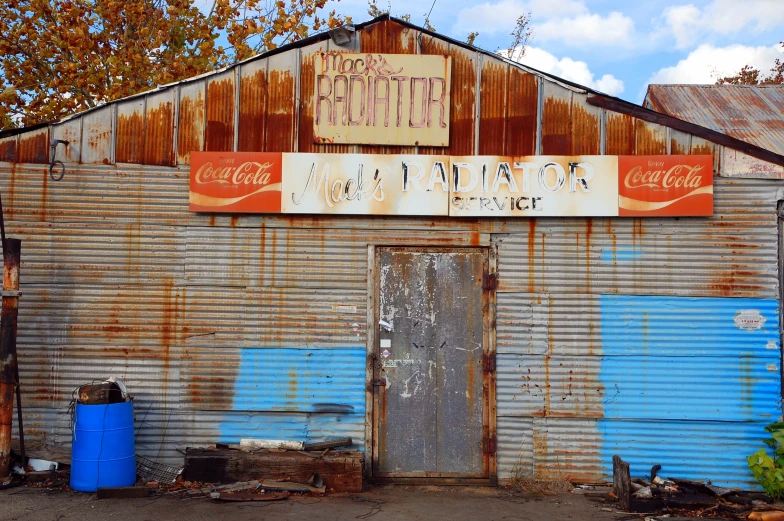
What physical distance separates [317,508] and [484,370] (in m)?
2.36

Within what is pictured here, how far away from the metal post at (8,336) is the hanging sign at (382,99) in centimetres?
349

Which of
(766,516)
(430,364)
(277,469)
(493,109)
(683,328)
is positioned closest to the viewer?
(766,516)

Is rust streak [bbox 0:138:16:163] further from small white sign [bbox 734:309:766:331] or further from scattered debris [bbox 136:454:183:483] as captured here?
small white sign [bbox 734:309:766:331]

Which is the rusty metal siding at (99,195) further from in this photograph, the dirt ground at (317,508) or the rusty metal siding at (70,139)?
the dirt ground at (317,508)

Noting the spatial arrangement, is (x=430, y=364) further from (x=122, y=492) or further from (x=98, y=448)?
(x=98, y=448)

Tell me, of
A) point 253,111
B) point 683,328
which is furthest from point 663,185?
point 253,111

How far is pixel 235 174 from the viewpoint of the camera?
752cm

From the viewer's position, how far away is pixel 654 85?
12.4m

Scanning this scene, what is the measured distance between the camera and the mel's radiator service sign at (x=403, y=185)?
7.48 meters

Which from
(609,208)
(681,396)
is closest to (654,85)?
(609,208)

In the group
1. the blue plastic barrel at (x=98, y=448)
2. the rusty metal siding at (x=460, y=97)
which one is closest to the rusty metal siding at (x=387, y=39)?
the rusty metal siding at (x=460, y=97)

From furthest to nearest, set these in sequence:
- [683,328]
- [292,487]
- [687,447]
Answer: [683,328] → [687,447] → [292,487]

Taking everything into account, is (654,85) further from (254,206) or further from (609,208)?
(254,206)

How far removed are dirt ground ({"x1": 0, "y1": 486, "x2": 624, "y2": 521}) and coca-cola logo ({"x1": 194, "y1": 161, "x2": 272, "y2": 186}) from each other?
3.38 meters
